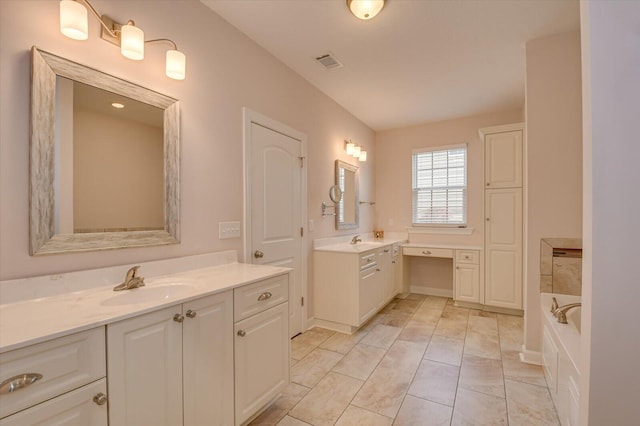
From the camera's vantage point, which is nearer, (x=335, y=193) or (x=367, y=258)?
(x=367, y=258)

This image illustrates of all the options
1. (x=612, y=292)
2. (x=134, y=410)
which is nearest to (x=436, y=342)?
(x=612, y=292)

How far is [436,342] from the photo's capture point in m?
2.86

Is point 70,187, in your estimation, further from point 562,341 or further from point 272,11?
point 562,341

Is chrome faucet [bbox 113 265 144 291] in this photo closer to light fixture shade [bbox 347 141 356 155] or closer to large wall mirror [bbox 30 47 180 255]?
large wall mirror [bbox 30 47 180 255]

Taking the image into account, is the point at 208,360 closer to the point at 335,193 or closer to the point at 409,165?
the point at 335,193

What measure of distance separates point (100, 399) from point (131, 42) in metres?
1.61

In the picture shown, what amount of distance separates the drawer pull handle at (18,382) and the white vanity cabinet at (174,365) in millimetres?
198

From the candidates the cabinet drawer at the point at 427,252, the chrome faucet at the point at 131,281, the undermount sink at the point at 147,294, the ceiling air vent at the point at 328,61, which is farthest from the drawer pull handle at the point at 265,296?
the cabinet drawer at the point at 427,252

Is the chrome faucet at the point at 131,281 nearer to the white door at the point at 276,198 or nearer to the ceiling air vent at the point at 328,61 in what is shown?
the white door at the point at 276,198

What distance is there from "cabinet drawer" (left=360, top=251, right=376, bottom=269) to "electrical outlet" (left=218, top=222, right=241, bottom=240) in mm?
1403

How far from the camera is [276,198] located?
8.88 feet

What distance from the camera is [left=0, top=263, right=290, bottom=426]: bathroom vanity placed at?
877 mm

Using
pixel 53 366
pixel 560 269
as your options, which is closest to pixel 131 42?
pixel 53 366

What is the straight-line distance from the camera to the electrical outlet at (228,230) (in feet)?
7.02
